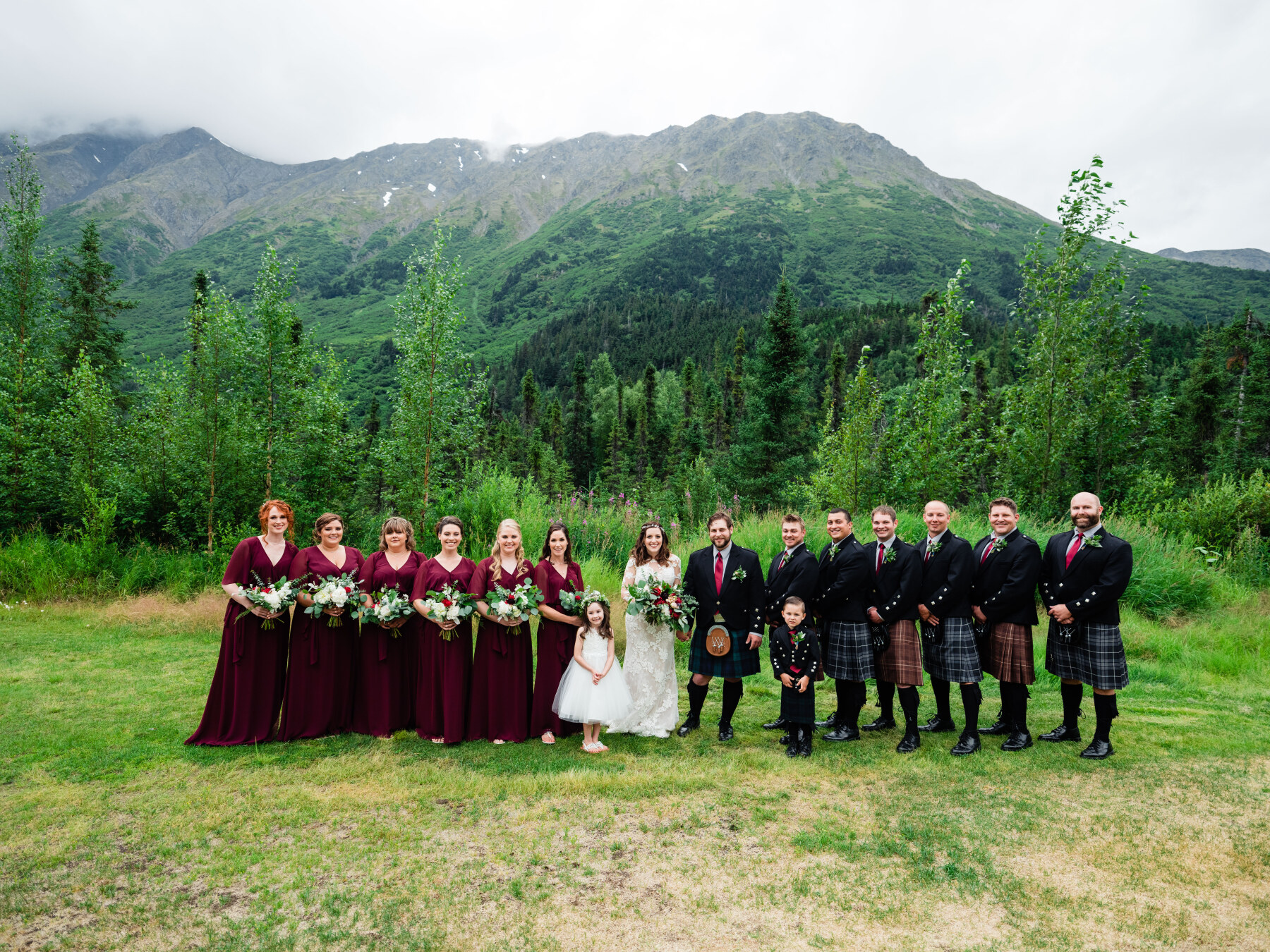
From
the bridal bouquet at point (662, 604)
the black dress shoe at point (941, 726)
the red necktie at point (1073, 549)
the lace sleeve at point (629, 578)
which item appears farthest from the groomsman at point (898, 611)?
the lace sleeve at point (629, 578)

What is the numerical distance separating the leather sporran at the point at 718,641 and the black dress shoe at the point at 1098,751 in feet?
12.0

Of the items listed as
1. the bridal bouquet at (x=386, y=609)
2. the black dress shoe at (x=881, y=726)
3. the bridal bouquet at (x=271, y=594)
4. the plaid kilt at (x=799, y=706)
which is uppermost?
the bridal bouquet at (x=271, y=594)

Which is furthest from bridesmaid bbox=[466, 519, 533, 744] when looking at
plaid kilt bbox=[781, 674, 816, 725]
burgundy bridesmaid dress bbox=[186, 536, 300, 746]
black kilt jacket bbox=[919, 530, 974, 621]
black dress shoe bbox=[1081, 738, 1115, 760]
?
black dress shoe bbox=[1081, 738, 1115, 760]

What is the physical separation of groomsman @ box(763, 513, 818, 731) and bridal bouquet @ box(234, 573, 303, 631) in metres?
4.85

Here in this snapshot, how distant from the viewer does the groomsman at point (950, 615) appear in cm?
655

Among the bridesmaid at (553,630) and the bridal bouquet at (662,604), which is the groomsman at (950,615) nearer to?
the bridal bouquet at (662,604)

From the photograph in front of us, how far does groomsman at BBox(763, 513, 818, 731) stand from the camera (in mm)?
6688

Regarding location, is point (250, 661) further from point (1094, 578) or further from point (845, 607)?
point (1094, 578)

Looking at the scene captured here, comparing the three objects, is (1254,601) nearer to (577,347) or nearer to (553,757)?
(553,757)

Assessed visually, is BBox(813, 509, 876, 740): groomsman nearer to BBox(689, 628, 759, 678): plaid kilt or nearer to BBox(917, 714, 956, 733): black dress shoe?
BBox(689, 628, 759, 678): plaid kilt

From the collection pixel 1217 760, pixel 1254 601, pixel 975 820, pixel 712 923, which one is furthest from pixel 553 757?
pixel 1254 601

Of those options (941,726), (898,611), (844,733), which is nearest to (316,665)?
(844,733)

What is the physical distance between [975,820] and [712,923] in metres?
2.58

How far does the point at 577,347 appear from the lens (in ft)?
421
